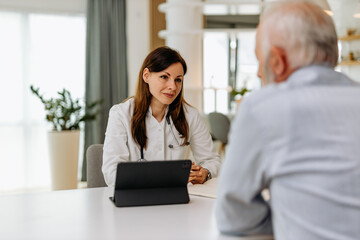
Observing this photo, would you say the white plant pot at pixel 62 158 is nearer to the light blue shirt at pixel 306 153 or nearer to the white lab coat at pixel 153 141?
the white lab coat at pixel 153 141

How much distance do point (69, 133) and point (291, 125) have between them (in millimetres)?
4483

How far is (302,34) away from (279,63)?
88 mm

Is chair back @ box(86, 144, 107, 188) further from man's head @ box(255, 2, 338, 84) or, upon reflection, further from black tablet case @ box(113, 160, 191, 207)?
man's head @ box(255, 2, 338, 84)

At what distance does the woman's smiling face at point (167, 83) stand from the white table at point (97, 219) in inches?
27.9

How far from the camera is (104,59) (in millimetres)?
6129

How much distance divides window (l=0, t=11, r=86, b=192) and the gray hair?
510 cm

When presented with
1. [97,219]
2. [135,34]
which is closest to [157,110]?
[97,219]

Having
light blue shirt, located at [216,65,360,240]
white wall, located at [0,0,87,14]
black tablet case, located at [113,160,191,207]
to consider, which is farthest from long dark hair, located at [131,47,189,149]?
white wall, located at [0,0,87,14]

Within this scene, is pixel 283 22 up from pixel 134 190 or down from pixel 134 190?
up

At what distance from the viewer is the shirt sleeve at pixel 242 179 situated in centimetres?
96

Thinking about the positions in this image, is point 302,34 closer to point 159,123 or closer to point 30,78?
point 159,123

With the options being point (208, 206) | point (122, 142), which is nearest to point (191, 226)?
point (208, 206)

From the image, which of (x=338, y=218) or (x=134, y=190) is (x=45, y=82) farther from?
(x=338, y=218)

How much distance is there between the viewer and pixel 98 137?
240 inches
